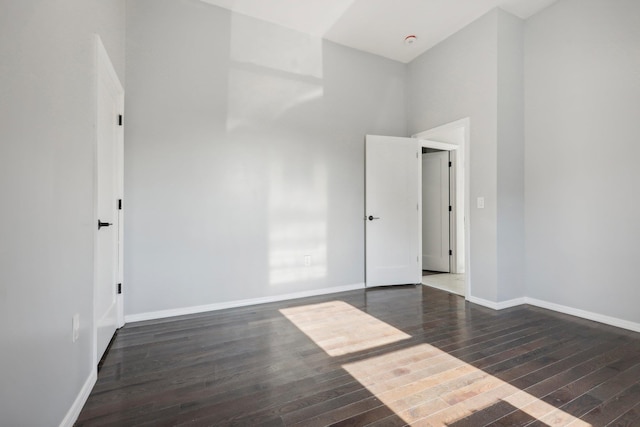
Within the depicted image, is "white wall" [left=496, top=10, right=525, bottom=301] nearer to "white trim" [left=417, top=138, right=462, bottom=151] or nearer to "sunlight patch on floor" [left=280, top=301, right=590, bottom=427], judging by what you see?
"white trim" [left=417, top=138, right=462, bottom=151]

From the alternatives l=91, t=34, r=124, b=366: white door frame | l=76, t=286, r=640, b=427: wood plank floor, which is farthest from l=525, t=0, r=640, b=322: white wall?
l=91, t=34, r=124, b=366: white door frame

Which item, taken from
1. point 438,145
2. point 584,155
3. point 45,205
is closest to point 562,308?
point 584,155

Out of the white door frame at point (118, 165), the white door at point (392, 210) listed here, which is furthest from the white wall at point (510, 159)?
the white door frame at point (118, 165)

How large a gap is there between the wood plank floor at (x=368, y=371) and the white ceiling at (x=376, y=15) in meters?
3.17

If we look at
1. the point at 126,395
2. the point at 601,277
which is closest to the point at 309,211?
the point at 126,395

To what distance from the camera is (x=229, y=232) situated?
3162 millimetres

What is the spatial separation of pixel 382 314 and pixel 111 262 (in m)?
2.44

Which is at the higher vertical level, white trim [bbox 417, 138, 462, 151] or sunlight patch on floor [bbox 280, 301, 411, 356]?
white trim [bbox 417, 138, 462, 151]

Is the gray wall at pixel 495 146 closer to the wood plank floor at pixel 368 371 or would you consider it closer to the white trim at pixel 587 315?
the white trim at pixel 587 315

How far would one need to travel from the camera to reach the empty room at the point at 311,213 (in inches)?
55.5

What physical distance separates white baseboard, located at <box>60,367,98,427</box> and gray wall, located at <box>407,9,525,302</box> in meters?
3.45

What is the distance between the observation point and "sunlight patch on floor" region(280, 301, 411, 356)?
2.29m

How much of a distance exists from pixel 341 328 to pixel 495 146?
2.42m

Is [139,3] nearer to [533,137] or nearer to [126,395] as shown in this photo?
[126,395]
